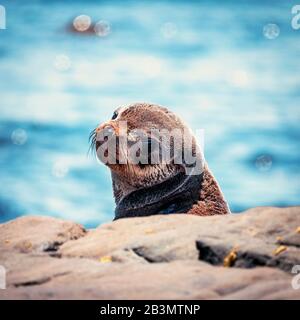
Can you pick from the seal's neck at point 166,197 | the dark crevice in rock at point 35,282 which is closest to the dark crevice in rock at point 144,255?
the dark crevice in rock at point 35,282

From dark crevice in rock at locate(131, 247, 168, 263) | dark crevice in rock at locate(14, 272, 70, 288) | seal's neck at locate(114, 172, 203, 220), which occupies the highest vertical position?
seal's neck at locate(114, 172, 203, 220)

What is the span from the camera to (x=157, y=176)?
31.5 feet

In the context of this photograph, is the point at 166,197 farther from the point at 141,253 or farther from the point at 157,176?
the point at 141,253

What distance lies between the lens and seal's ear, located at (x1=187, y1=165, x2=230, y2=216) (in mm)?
9867

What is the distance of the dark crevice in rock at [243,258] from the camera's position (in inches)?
252

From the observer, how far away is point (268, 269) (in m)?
6.32

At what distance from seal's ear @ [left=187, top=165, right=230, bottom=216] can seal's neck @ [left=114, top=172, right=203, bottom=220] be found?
6cm

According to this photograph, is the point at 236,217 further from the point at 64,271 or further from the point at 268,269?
the point at 64,271

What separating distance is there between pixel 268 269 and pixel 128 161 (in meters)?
3.39

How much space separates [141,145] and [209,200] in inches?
39.2

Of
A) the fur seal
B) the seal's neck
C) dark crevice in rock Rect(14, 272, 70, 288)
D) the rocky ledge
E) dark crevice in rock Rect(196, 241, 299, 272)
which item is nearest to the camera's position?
the rocky ledge

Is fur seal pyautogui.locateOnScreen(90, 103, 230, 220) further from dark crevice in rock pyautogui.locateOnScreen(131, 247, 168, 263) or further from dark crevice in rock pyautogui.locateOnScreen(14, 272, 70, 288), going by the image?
dark crevice in rock pyautogui.locateOnScreen(14, 272, 70, 288)

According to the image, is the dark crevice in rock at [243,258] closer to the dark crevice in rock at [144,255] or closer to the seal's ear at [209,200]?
the dark crevice in rock at [144,255]

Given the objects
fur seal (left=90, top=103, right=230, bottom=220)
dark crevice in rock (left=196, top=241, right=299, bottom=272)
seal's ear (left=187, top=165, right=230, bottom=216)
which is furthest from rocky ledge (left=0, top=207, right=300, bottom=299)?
seal's ear (left=187, top=165, right=230, bottom=216)
